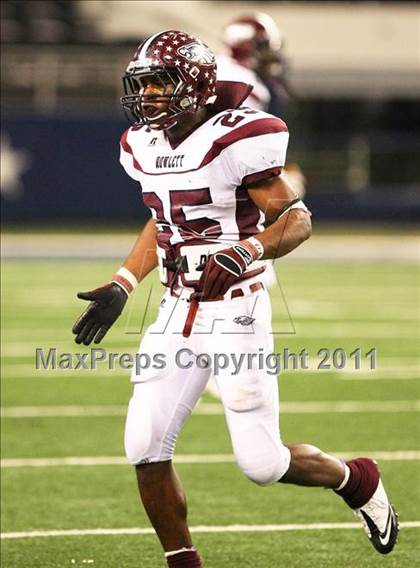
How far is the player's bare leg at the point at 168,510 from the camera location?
3844 millimetres

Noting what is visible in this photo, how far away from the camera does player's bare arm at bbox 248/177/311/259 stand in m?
3.82

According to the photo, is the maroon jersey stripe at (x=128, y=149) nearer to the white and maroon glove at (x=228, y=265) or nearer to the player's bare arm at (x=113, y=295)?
the player's bare arm at (x=113, y=295)

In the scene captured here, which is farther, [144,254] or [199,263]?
[144,254]

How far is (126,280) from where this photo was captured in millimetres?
4137

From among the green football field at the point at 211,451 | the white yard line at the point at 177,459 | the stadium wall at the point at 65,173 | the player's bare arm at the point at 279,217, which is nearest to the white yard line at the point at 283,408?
the green football field at the point at 211,451

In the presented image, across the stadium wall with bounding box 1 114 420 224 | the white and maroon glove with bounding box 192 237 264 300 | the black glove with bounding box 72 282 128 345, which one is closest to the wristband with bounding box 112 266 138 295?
the black glove with bounding box 72 282 128 345

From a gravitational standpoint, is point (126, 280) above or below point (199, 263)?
below

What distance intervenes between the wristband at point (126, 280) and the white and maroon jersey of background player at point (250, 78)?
2.79 meters

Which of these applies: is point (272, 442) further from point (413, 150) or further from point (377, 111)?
point (377, 111)

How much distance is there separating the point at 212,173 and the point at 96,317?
538 millimetres

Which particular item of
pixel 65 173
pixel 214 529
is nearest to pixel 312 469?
pixel 214 529

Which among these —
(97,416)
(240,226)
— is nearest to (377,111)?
(97,416)

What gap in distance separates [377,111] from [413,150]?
20.0ft

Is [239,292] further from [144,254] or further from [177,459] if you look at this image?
[177,459]
